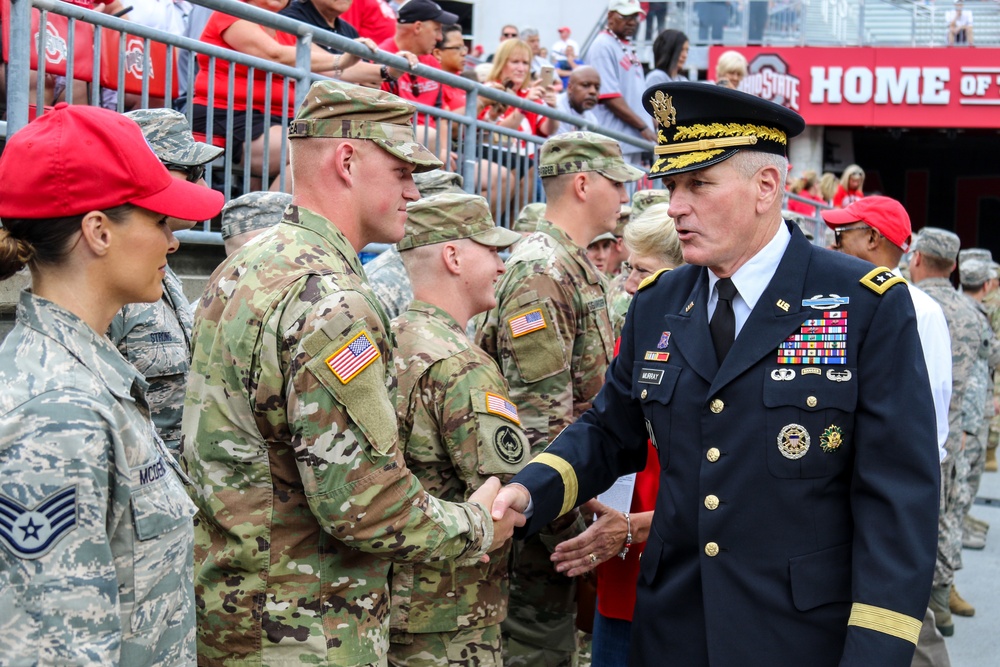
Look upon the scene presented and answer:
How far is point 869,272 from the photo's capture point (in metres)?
2.57

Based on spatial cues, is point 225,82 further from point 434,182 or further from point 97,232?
point 97,232

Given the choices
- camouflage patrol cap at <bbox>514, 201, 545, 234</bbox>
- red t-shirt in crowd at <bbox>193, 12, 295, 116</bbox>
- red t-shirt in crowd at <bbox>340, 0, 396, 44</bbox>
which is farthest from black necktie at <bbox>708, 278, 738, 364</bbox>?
red t-shirt in crowd at <bbox>340, 0, 396, 44</bbox>

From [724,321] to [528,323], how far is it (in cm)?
155

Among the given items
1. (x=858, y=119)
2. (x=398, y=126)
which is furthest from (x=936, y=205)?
(x=398, y=126)

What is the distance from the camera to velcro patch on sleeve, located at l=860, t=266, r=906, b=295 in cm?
250

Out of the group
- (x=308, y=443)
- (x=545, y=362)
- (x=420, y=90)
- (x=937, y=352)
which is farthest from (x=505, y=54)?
(x=308, y=443)

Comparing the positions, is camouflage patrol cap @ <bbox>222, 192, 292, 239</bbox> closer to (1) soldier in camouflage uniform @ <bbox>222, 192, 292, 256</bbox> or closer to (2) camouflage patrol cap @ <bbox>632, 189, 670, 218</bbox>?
(1) soldier in camouflage uniform @ <bbox>222, 192, 292, 256</bbox>

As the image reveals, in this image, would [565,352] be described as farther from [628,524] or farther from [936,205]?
[936,205]

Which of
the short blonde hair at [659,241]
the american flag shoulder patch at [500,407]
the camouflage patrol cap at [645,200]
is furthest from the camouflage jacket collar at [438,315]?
the camouflage patrol cap at [645,200]

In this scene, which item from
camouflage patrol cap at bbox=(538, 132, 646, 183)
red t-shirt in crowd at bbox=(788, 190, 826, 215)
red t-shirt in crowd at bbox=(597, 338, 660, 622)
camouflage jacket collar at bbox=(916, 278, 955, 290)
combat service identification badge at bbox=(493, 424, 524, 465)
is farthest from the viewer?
red t-shirt in crowd at bbox=(788, 190, 826, 215)

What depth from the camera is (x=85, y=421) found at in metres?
1.88

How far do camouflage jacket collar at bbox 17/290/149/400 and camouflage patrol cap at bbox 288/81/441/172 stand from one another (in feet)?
2.87

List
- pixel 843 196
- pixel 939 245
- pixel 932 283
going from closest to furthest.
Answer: pixel 939 245 < pixel 932 283 < pixel 843 196

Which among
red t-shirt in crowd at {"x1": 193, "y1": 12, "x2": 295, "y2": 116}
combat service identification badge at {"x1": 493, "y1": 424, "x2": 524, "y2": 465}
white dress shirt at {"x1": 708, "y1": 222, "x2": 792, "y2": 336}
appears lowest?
combat service identification badge at {"x1": 493, "y1": 424, "x2": 524, "y2": 465}
